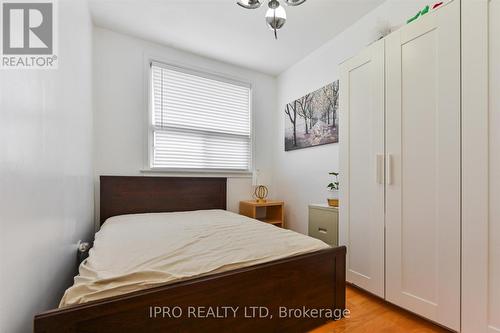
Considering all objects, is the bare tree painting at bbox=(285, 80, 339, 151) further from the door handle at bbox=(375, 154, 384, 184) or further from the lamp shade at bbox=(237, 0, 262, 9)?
the lamp shade at bbox=(237, 0, 262, 9)

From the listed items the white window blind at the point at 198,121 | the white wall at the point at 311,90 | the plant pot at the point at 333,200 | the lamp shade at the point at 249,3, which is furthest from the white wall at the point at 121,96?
the plant pot at the point at 333,200

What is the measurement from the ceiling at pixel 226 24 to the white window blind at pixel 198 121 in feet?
1.37

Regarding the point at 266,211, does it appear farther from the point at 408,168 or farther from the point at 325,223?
the point at 408,168

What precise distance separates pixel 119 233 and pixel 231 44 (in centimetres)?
246

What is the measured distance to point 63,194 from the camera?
1.32 metres

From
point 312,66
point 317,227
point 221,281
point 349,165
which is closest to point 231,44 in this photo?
point 312,66

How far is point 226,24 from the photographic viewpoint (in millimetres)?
2502

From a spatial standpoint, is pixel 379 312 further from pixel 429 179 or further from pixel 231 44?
pixel 231 44

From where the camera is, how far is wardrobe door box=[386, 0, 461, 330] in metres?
1.33

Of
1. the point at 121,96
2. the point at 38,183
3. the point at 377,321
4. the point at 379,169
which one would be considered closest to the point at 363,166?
the point at 379,169

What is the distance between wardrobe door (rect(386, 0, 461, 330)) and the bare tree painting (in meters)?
0.98

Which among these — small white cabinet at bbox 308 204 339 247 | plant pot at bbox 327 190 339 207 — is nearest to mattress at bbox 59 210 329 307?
small white cabinet at bbox 308 204 339 247

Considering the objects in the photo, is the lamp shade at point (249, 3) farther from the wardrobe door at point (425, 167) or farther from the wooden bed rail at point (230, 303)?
the wooden bed rail at point (230, 303)

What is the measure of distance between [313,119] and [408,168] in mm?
1570
